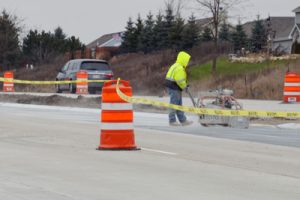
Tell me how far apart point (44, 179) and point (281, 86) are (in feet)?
72.5

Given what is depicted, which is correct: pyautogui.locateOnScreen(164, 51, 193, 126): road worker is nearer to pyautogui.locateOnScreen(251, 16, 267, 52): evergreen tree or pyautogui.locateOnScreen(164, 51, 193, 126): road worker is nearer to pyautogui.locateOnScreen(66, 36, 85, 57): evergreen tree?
pyautogui.locateOnScreen(251, 16, 267, 52): evergreen tree

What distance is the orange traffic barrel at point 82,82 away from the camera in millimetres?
33031

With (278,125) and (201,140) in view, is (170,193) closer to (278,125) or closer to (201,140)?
(201,140)

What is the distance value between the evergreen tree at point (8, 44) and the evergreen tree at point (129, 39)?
10920 mm

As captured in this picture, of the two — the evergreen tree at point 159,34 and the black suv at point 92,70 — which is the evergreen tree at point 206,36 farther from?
the black suv at point 92,70

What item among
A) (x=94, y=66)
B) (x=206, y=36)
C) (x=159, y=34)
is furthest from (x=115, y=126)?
(x=206, y=36)

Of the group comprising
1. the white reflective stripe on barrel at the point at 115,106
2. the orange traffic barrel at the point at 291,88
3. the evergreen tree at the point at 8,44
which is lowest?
the white reflective stripe on barrel at the point at 115,106

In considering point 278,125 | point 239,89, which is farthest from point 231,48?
point 278,125

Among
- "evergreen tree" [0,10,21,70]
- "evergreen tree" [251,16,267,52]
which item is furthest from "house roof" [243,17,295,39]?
"evergreen tree" [0,10,21,70]

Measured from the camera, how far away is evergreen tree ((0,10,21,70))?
72.0 m

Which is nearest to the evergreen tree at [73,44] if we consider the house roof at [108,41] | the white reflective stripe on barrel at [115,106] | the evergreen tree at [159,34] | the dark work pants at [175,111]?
the house roof at [108,41]

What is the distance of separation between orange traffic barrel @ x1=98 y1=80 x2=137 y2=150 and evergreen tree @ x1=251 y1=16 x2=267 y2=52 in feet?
136

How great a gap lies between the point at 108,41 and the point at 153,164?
332 ft

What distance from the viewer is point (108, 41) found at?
11138 centimetres
